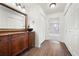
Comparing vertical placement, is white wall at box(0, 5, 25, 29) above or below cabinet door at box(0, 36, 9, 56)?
above

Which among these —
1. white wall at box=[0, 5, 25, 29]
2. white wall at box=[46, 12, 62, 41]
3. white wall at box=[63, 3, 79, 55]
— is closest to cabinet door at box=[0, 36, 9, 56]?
white wall at box=[0, 5, 25, 29]

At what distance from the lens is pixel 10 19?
356 cm

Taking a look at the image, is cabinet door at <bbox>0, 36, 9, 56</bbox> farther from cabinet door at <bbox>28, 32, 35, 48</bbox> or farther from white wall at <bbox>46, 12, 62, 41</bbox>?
white wall at <bbox>46, 12, 62, 41</bbox>

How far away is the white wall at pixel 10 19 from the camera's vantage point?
3.11 meters

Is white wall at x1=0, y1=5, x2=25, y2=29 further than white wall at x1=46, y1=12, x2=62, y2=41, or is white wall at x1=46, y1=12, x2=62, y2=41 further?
white wall at x1=46, y1=12, x2=62, y2=41

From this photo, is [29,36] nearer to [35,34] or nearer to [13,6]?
[35,34]

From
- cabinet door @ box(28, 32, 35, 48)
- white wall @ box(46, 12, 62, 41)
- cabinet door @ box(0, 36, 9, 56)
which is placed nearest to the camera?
cabinet door @ box(0, 36, 9, 56)

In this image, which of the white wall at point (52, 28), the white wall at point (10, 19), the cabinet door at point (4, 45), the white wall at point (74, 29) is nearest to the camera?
the cabinet door at point (4, 45)

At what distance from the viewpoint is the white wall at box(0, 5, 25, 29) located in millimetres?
3113

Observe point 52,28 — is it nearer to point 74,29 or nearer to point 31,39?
point 31,39

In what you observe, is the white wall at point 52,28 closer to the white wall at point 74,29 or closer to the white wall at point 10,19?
the white wall at point 10,19

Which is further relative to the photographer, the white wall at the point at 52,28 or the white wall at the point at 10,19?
the white wall at the point at 52,28

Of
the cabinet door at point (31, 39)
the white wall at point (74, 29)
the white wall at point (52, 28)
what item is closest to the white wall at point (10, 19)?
the cabinet door at point (31, 39)

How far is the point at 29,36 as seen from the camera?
15.1ft
